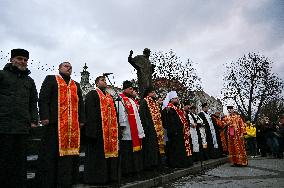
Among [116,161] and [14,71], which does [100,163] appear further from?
[14,71]

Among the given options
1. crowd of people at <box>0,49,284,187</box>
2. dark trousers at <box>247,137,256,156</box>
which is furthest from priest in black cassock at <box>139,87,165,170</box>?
dark trousers at <box>247,137,256,156</box>

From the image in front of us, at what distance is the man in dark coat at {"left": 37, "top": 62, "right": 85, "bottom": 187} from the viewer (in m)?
5.07

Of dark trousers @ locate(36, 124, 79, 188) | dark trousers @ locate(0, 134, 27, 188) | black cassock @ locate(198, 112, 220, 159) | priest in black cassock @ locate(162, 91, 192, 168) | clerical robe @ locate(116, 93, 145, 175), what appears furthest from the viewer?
black cassock @ locate(198, 112, 220, 159)

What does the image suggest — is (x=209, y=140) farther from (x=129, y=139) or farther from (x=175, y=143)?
(x=129, y=139)

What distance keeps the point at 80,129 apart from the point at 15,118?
5.58 ft

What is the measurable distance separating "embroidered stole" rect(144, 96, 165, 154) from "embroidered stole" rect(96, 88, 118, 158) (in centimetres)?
181

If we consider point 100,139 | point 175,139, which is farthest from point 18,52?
point 175,139

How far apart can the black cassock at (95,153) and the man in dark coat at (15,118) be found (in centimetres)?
152

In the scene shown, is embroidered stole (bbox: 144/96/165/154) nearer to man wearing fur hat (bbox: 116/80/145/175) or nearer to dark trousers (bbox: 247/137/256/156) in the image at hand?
man wearing fur hat (bbox: 116/80/145/175)

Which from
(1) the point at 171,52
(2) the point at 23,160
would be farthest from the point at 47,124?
(1) the point at 171,52

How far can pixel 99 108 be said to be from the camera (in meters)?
6.50

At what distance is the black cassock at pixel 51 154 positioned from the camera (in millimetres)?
5059

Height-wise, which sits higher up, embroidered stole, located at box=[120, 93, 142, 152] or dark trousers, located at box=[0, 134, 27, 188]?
embroidered stole, located at box=[120, 93, 142, 152]

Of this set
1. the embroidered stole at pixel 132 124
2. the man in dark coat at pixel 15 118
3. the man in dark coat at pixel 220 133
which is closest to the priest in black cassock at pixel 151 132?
the embroidered stole at pixel 132 124
